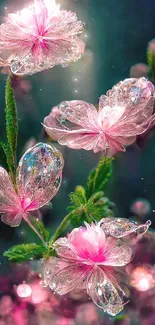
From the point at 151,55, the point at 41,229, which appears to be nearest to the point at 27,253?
the point at 41,229

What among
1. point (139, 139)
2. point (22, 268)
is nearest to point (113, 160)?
point (139, 139)

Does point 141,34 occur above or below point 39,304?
above

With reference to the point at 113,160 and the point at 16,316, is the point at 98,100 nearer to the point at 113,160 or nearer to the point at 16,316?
the point at 113,160

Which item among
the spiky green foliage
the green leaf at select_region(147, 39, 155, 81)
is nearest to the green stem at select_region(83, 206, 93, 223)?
the spiky green foliage

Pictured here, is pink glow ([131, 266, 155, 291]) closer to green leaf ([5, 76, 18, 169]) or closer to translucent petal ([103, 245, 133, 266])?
translucent petal ([103, 245, 133, 266])

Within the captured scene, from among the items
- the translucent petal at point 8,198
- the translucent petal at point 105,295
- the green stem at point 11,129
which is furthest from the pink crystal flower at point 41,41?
the translucent petal at point 105,295

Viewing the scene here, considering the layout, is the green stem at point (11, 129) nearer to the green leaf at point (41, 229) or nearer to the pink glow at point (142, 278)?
the green leaf at point (41, 229)
